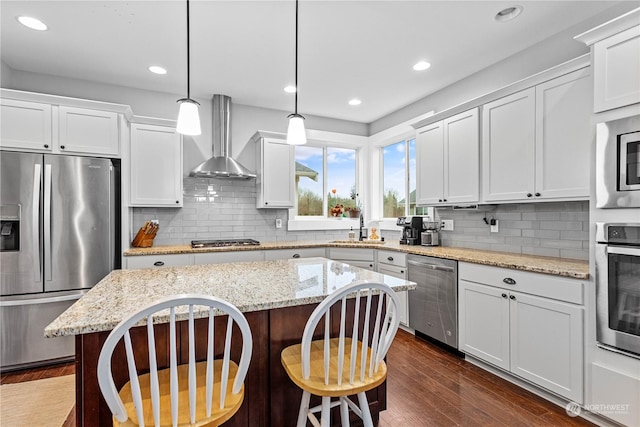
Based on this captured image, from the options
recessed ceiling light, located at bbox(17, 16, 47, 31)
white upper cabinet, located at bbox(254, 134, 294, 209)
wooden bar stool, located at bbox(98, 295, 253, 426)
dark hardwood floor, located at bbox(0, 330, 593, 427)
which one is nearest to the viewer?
wooden bar stool, located at bbox(98, 295, 253, 426)

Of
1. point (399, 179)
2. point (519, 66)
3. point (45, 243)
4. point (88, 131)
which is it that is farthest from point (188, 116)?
point (399, 179)

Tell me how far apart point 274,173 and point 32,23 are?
8.01 ft

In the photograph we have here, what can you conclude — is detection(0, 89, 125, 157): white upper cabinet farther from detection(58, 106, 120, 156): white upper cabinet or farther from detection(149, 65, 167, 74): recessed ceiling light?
detection(149, 65, 167, 74): recessed ceiling light

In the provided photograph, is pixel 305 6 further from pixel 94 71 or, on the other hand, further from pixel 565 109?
pixel 94 71

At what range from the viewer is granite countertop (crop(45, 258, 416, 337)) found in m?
1.22

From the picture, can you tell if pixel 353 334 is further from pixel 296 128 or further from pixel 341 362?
pixel 296 128

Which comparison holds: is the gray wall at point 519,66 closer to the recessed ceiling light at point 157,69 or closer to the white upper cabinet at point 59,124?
the recessed ceiling light at point 157,69

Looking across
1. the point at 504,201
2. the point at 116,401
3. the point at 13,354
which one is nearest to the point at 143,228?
the point at 13,354

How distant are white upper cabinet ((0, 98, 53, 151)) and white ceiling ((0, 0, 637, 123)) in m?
0.50

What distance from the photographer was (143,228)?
3.46 metres

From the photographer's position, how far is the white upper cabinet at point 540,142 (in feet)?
7.17

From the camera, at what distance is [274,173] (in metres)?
3.99

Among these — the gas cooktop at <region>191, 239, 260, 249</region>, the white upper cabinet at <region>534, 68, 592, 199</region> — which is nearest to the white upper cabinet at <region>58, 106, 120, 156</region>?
the gas cooktop at <region>191, 239, 260, 249</region>

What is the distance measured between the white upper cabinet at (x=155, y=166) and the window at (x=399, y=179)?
2.86 meters
